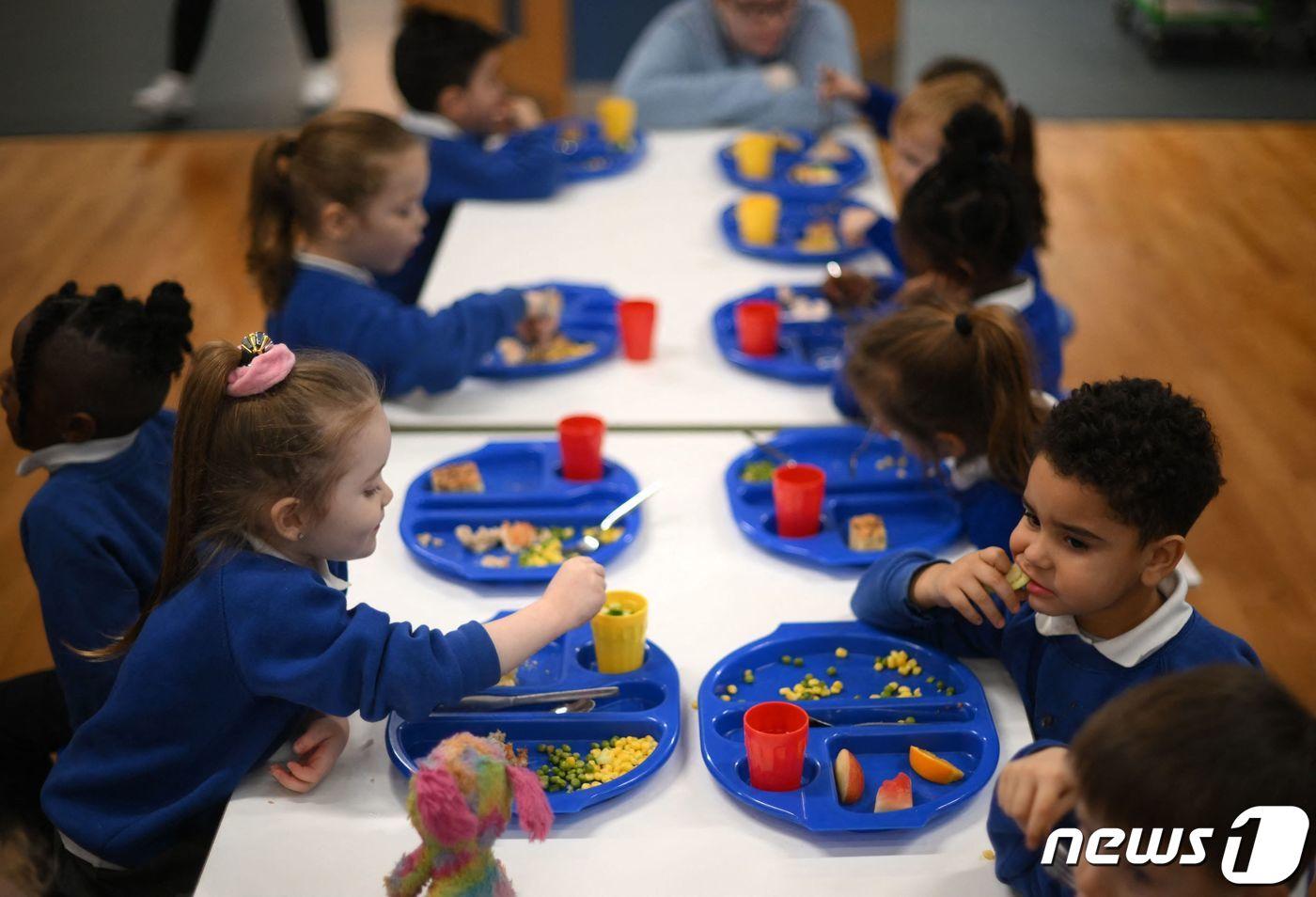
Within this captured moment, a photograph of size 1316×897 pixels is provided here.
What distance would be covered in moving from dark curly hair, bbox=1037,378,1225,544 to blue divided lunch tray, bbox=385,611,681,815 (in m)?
0.53

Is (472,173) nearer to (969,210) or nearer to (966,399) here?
(969,210)

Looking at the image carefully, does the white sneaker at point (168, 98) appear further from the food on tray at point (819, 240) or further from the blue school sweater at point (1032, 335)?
the blue school sweater at point (1032, 335)

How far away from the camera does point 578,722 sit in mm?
1571

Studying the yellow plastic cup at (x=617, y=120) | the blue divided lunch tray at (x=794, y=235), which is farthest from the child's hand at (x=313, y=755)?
the yellow plastic cup at (x=617, y=120)

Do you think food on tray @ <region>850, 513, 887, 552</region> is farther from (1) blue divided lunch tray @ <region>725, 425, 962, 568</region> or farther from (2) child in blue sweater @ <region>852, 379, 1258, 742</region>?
(2) child in blue sweater @ <region>852, 379, 1258, 742</region>

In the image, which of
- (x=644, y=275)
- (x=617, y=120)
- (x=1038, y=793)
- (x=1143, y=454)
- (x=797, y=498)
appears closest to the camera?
(x=1038, y=793)

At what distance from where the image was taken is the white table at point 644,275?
7.61ft

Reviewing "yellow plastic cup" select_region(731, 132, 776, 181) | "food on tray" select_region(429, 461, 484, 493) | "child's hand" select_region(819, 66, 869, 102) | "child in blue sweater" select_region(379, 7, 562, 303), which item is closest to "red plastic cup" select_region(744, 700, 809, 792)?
"food on tray" select_region(429, 461, 484, 493)

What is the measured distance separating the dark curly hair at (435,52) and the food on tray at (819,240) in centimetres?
97

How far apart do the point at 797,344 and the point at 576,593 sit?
1.06 meters

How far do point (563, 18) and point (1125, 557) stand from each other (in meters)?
4.98

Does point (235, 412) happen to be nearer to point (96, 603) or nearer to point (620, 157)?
point (96, 603)

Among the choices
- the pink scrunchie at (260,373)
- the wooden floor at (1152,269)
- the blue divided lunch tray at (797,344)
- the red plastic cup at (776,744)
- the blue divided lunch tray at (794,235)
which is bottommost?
the wooden floor at (1152,269)

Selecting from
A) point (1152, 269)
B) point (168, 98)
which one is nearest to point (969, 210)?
point (1152, 269)
